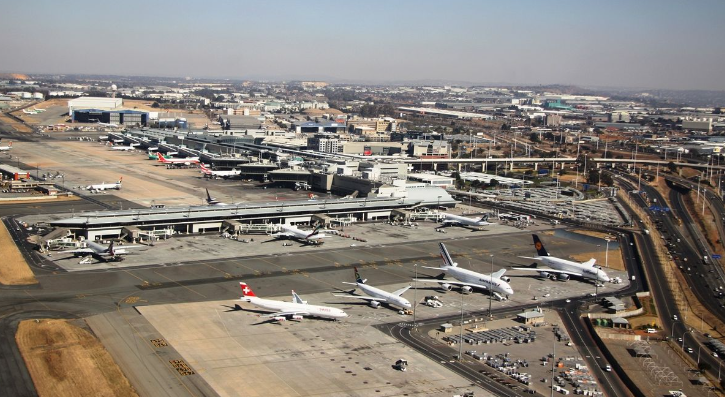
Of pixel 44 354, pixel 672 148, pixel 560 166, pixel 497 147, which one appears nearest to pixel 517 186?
pixel 560 166

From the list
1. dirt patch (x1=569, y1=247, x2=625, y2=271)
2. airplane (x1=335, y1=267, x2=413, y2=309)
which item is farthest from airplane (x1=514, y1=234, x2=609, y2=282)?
airplane (x1=335, y1=267, x2=413, y2=309)

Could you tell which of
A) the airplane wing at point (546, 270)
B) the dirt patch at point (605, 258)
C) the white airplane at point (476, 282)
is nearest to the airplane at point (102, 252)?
the white airplane at point (476, 282)

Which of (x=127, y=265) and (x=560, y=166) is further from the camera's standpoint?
(x=560, y=166)

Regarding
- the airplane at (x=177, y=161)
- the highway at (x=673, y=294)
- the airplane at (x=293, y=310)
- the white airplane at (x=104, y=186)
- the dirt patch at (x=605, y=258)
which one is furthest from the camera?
the airplane at (x=177, y=161)

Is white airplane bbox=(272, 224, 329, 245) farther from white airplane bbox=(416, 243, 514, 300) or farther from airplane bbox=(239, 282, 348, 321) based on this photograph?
airplane bbox=(239, 282, 348, 321)

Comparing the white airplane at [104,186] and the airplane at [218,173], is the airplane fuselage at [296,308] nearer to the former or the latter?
the white airplane at [104,186]

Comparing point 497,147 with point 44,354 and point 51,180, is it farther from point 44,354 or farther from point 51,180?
point 44,354
